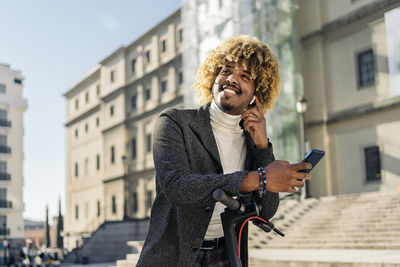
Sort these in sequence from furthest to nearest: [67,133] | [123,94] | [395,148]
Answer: [67,133] → [123,94] → [395,148]

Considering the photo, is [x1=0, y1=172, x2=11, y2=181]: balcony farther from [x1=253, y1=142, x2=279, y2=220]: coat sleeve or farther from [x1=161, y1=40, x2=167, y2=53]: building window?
[x1=253, y1=142, x2=279, y2=220]: coat sleeve

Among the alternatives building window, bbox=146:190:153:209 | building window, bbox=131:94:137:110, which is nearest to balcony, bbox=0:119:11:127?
building window, bbox=131:94:137:110

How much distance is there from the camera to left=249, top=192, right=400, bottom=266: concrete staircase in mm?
12062

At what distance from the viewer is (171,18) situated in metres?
33.0

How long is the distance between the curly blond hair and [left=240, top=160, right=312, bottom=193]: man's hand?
0.46m

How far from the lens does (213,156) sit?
1.82 metres

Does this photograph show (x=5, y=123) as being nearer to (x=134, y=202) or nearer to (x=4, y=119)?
(x=4, y=119)

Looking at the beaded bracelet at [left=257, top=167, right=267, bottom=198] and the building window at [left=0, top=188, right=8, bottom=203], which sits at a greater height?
the building window at [left=0, top=188, right=8, bottom=203]

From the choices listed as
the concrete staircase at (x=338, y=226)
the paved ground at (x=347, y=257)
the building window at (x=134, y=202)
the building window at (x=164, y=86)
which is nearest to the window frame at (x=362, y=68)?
the concrete staircase at (x=338, y=226)

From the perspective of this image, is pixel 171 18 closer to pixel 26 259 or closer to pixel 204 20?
pixel 204 20

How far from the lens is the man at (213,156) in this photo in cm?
161

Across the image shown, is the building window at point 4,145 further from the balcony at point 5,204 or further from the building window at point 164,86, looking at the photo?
the building window at point 164,86

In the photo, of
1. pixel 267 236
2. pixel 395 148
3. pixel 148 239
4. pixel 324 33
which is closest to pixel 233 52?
pixel 148 239

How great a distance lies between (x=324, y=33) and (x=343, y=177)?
21.8ft
